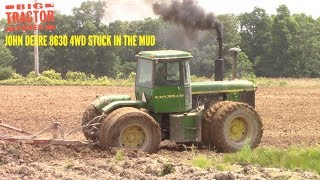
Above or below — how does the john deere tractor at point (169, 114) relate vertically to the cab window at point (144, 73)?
below

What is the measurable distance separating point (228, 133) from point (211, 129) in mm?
448

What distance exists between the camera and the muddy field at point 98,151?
12.2 meters

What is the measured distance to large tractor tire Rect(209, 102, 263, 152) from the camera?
1622 cm

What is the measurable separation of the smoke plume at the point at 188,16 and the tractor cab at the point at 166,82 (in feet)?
8.70

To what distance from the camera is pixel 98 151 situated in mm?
15109

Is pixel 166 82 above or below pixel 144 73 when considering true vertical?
below

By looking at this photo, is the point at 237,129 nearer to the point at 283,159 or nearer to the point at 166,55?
the point at 166,55

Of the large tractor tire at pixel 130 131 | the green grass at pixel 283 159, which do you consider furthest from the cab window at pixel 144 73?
the green grass at pixel 283 159

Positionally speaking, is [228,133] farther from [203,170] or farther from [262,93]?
[262,93]

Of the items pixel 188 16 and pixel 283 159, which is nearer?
pixel 283 159

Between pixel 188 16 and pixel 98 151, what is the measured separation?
6.15 m

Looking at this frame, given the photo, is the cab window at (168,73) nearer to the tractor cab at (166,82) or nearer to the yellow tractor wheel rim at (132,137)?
the tractor cab at (166,82)

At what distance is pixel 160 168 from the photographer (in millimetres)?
12672

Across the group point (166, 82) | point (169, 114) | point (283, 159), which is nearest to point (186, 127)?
point (169, 114)
